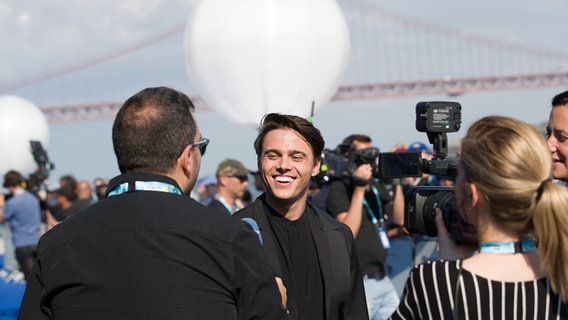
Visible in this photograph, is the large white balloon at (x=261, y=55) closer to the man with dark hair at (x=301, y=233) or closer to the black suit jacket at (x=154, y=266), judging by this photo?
the man with dark hair at (x=301, y=233)

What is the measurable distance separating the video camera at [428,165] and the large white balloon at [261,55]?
293 cm

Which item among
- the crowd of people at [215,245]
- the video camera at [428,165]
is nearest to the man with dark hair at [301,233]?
the video camera at [428,165]

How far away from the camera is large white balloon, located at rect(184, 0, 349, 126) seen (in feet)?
18.5

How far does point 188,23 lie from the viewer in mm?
6125

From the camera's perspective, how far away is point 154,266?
186 centimetres

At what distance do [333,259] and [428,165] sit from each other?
57 centimetres

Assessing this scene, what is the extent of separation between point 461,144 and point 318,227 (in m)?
1.28

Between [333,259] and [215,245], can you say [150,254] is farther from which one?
[333,259]

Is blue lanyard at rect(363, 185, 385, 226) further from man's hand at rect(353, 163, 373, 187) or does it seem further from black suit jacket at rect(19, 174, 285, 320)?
black suit jacket at rect(19, 174, 285, 320)

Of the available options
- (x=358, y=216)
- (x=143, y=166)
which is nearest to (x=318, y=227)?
(x=143, y=166)

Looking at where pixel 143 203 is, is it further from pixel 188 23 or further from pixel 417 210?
pixel 188 23

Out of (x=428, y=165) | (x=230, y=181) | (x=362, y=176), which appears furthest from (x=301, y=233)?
(x=230, y=181)

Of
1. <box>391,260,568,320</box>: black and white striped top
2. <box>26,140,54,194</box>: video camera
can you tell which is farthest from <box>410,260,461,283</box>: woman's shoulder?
<box>26,140,54,194</box>: video camera

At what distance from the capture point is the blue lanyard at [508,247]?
1771 mm
